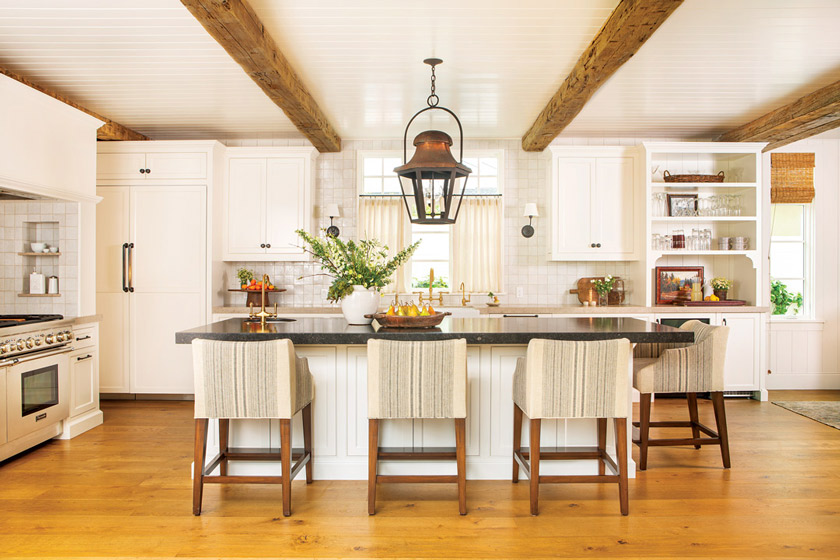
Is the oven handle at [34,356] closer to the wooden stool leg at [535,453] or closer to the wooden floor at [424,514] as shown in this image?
the wooden floor at [424,514]

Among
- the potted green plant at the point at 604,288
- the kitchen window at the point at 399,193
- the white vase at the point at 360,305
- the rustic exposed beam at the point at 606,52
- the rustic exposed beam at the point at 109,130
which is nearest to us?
the rustic exposed beam at the point at 606,52

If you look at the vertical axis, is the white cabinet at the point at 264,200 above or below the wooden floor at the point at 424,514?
above

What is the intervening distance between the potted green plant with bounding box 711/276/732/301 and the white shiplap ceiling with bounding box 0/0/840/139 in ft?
5.14

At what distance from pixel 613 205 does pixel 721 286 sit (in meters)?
1.35

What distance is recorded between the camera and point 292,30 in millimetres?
3287

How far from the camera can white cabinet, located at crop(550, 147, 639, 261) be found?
548 centimetres

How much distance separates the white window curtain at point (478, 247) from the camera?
19.0 ft

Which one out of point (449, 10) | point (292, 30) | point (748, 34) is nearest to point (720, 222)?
point (748, 34)

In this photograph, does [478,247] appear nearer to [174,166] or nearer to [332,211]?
[332,211]

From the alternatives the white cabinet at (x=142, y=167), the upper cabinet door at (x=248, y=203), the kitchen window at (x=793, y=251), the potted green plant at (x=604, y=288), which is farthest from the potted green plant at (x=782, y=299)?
the white cabinet at (x=142, y=167)

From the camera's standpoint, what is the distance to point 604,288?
17.8 ft

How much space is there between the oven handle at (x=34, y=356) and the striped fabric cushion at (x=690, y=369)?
396 cm

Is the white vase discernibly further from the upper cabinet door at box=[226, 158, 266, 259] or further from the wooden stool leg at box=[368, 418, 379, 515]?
the upper cabinet door at box=[226, 158, 266, 259]

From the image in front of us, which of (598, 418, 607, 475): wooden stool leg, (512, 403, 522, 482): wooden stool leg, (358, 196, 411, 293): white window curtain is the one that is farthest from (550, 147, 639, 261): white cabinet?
(512, 403, 522, 482): wooden stool leg
